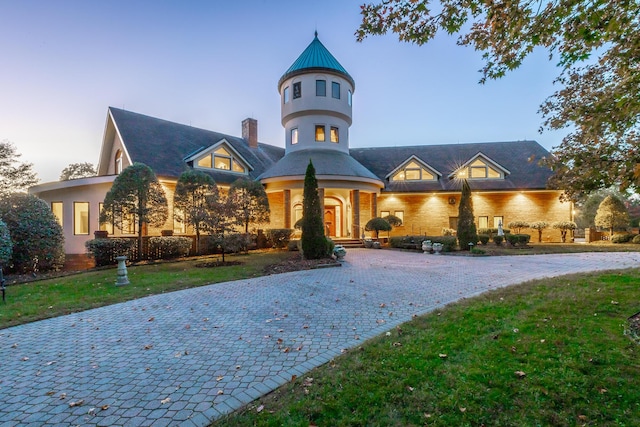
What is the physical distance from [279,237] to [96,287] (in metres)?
9.80

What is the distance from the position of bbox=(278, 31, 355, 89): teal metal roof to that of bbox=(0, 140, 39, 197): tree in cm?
3046

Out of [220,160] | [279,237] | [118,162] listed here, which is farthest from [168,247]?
[118,162]

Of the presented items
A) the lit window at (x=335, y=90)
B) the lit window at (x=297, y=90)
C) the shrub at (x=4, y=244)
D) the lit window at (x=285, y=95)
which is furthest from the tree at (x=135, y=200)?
the lit window at (x=335, y=90)

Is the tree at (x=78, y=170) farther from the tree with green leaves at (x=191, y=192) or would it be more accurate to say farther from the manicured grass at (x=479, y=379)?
the manicured grass at (x=479, y=379)

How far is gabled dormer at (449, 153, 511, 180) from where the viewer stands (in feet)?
71.9

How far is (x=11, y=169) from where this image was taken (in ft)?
97.3

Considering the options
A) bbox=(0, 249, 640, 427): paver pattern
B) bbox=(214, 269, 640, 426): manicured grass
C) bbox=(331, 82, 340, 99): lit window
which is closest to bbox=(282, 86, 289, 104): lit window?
bbox=(331, 82, 340, 99): lit window

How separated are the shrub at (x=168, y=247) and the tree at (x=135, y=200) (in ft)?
1.82

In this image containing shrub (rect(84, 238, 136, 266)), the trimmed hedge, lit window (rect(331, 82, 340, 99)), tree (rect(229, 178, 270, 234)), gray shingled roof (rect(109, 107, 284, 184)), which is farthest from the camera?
lit window (rect(331, 82, 340, 99))

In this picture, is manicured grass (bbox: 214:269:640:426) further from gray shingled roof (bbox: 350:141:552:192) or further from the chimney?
the chimney

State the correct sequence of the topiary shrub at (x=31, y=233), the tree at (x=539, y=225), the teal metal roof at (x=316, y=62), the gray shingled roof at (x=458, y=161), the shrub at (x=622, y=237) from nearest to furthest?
the topiary shrub at (x=31, y=233)
the shrub at (x=622, y=237)
the teal metal roof at (x=316, y=62)
the tree at (x=539, y=225)
the gray shingled roof at (x=458, y=161)

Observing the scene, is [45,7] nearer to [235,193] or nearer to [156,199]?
[156,199]

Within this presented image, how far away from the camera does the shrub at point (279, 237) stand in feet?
55.4

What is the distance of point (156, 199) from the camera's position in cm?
1244
